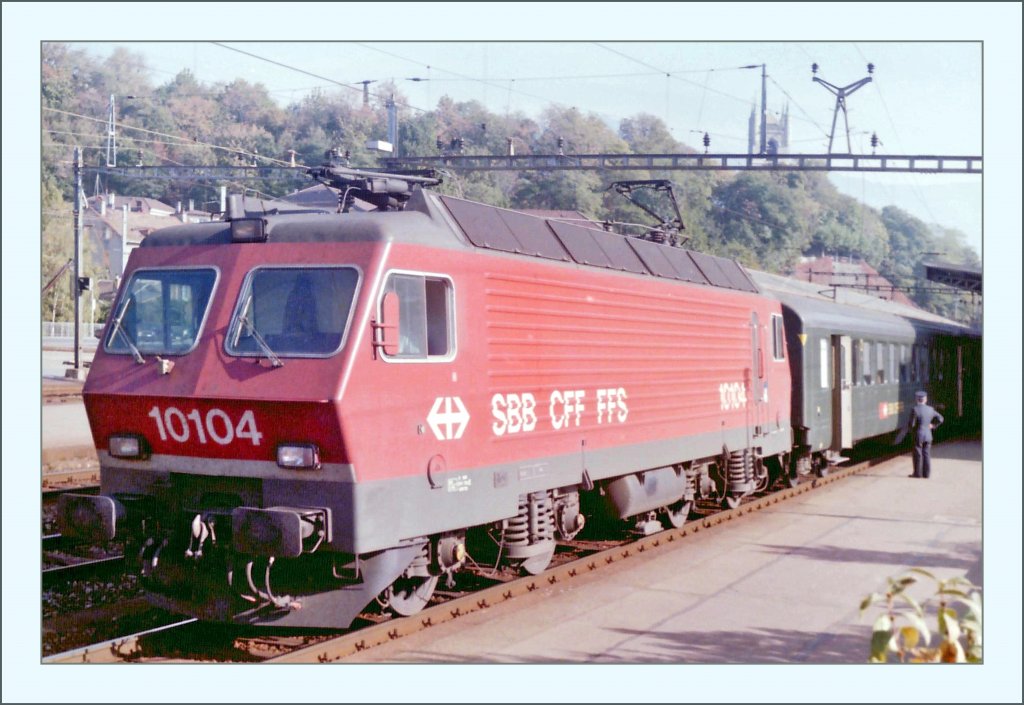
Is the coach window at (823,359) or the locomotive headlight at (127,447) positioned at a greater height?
the coach window at (823,359)

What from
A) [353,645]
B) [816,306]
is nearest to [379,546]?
[353,645]

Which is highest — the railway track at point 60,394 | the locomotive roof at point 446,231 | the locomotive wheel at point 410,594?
the locomotive roof at point 446,231

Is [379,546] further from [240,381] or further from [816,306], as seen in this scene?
[816,306]

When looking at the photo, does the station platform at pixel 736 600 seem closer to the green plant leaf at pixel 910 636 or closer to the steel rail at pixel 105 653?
the steel rail at pixel 105 653

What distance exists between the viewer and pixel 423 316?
782cm

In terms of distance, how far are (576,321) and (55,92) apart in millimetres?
16518

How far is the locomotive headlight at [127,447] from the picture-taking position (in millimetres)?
7742

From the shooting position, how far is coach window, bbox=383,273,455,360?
7613mm

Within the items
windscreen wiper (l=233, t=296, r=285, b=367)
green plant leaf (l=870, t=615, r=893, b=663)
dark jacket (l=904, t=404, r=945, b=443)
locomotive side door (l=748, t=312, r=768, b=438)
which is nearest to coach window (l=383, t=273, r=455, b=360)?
windscreen wiper (l=233, t=296, r=285, b=367)

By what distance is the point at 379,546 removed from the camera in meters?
7.28

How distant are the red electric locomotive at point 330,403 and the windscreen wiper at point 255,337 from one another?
2 cm

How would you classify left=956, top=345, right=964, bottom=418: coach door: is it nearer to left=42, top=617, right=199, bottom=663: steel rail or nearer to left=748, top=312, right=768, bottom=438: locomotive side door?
left=748, top=312, right=768, bottom=438: locomotive side door

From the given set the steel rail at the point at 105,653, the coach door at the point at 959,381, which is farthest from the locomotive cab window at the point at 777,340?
the coach door at the point at 959,381

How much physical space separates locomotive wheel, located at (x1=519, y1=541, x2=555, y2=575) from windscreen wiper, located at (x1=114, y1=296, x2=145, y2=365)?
3.86 meters
